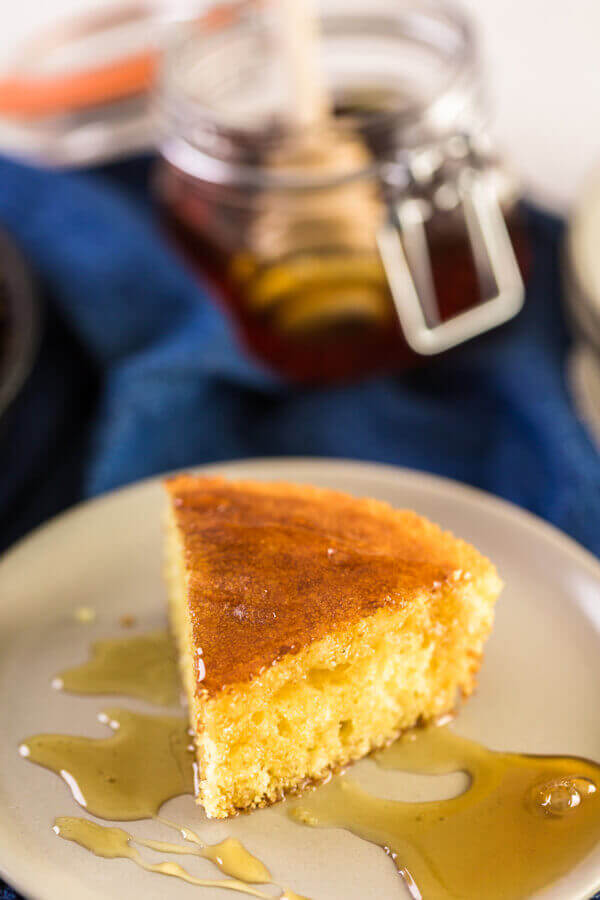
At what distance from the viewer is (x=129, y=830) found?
1.29 m

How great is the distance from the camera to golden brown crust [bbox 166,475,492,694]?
1.32m

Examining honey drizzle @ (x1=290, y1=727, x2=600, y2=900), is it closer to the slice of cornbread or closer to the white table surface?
the slice of cornbread

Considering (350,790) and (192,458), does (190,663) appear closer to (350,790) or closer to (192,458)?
(350,790)

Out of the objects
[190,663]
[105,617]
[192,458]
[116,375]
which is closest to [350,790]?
[190,663]

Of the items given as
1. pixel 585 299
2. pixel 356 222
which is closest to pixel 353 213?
pixel 356 222

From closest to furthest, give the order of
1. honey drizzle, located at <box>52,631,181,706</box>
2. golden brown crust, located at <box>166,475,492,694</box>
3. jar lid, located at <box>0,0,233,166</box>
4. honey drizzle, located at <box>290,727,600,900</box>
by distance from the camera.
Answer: honey drizzle, located at <box>290,727,600,900</box> < golden brown crust, located at <box>166,475,492,694</box> < honey drizzle, located at <box>52,631,181,706</box> < jar lid, located at <box>0,0,233,166</box>

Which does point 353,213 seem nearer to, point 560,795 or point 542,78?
point 560,795

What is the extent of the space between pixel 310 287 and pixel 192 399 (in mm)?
300

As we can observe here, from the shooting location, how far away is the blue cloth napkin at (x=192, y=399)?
1914 mm

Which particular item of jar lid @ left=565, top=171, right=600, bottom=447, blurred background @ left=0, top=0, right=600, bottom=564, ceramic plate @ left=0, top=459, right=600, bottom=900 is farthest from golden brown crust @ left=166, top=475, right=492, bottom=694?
jar lid @ left=565, top=171, right=600, bottom=447

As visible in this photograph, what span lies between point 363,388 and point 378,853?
38.8 inches

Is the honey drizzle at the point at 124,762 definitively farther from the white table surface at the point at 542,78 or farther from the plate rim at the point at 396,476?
the white table surface at the point at 542,78

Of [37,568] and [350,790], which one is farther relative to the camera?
[37,568]

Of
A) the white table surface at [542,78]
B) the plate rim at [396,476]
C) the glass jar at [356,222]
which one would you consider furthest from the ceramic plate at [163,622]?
the white table surface at [542,78]
